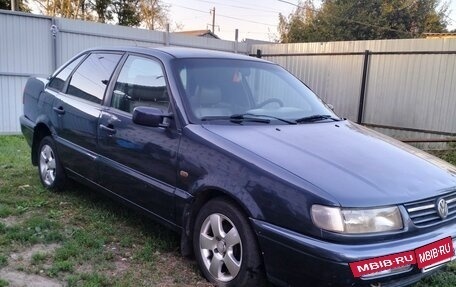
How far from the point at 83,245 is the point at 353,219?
2.29 metres

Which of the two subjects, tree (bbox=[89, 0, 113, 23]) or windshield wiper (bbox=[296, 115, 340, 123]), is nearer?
windshield wiper (bbox=[296, 115, 340, 123])

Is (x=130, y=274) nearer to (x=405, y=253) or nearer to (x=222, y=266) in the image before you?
(x=222, y=266)

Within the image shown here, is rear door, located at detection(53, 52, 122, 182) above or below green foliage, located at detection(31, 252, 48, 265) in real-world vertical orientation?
above

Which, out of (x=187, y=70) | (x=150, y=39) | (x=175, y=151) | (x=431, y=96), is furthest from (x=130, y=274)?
(x=150, y=39)

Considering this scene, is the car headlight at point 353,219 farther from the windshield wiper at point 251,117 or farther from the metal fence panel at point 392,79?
the metal fence panel at point 392,79

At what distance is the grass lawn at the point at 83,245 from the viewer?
328 centimetres

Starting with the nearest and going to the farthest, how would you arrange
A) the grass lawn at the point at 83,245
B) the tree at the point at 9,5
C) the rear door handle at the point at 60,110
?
the grass lawn at the point at 83,245 < the rear door handle at the point at 60,110 < the tree at the point at 9,5

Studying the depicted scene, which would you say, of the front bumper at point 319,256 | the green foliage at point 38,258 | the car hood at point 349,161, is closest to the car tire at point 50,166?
the green foliage at point 38,258

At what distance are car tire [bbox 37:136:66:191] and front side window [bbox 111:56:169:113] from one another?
1.33m

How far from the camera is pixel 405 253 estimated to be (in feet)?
8.36

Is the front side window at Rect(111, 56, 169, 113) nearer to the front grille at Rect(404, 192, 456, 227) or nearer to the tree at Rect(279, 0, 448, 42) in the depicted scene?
the front grille at Rect(404, 192, 456, 227)

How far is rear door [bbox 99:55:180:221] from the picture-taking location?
3.46 m

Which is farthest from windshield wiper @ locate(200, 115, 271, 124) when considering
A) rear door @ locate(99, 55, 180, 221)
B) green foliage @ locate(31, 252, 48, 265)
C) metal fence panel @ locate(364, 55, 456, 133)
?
metal fence panel @ locate(364, 55, 456, 133)

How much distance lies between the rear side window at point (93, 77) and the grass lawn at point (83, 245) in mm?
1140
